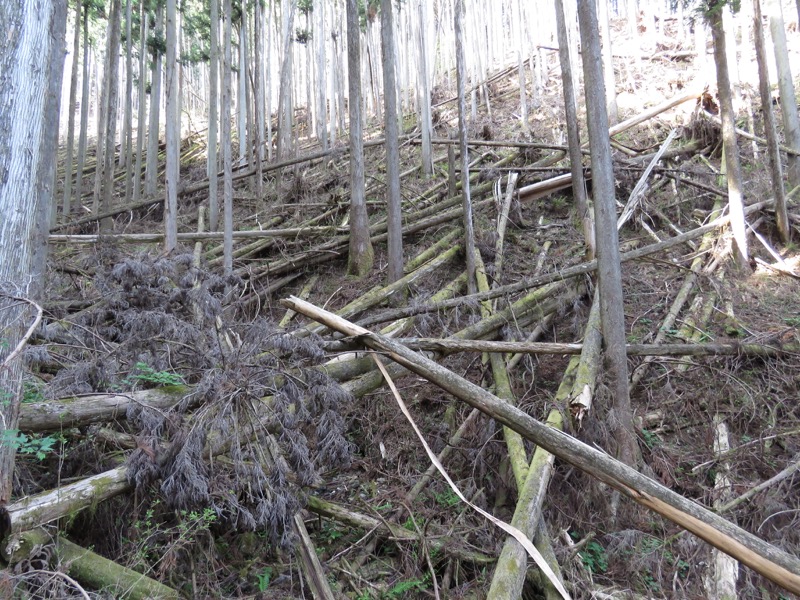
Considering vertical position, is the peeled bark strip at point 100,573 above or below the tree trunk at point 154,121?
below

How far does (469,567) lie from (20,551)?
3.20 metres

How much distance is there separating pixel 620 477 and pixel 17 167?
4.37 m

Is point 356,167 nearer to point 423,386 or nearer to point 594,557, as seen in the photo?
point 423,386

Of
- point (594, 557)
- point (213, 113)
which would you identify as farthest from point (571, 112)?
point (213, 113)

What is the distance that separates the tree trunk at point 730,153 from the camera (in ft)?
24.3

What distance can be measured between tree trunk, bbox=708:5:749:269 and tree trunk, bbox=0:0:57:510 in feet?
26.4

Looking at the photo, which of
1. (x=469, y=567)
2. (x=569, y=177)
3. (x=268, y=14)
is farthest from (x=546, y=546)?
(x=268, y=14)

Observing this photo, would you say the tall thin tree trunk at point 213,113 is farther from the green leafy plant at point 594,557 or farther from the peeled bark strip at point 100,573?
the green leafy plant at point 594,557

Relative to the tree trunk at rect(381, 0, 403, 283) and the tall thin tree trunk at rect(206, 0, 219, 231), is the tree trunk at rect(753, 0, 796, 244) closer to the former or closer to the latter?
the tree trunk at rect(381, 0, 403, 283)

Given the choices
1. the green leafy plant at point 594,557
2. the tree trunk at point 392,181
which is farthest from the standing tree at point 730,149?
the green leafy plant at point 594,557

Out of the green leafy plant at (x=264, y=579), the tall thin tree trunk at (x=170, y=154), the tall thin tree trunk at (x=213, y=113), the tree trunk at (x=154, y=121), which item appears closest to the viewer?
the green leafy plant at (x=264, y=579)

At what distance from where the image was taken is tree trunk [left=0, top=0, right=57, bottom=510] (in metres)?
3.30

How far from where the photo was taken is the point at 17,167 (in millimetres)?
3525

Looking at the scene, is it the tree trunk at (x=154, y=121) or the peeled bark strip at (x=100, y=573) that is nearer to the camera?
the peeled bark strip at (x=100, y=573)
